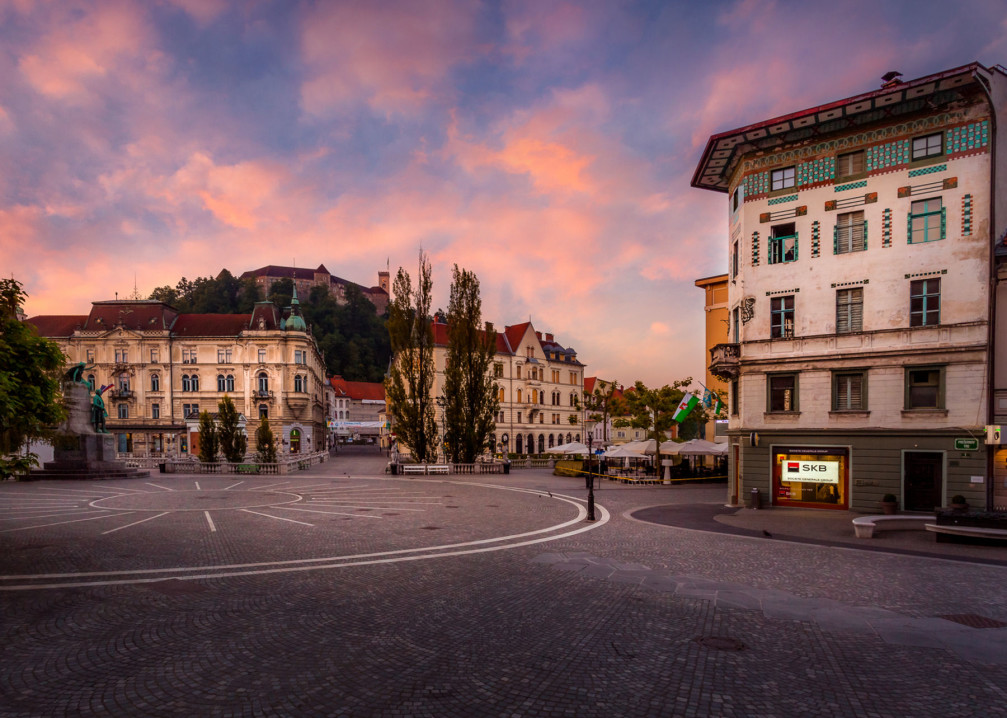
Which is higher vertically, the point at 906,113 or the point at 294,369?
the point at 906,113

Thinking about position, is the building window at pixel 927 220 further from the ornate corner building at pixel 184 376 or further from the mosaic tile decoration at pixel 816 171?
the ornate corner building at pixel 184 376

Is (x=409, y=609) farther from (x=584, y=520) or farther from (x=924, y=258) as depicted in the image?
(x=924, y=258)

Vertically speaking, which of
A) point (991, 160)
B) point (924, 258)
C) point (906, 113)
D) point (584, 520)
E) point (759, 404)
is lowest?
point (584, 520)

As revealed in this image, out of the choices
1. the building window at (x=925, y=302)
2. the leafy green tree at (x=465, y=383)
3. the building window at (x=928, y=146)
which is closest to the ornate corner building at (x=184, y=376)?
the leafy green tree at (x=465, y=383)

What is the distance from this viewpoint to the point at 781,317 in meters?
24.8

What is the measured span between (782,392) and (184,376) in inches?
A: 2893

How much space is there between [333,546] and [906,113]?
25273 millimetres

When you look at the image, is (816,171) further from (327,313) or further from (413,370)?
(327,313)

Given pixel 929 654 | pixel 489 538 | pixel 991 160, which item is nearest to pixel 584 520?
pixel 489 538

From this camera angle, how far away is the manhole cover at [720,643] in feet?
28.2

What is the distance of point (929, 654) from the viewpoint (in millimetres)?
8383

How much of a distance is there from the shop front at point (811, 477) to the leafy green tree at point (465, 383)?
81.1ft

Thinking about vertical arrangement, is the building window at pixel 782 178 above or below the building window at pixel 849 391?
above

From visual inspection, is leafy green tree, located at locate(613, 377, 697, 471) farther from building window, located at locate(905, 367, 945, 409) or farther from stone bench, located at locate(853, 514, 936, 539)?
stone bench, located at locate(853, 514, 936, 539)
